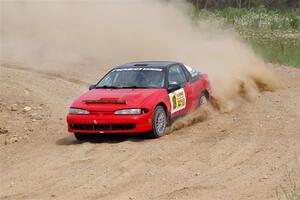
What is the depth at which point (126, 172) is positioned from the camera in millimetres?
10078

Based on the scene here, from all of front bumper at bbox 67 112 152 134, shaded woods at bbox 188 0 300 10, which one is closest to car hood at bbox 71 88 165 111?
front bumper at bbox 67 112 152 134

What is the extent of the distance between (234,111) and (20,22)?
15.7m

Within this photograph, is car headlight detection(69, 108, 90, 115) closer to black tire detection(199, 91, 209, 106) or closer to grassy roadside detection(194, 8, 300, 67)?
black tire detection(199, 91, 209, 106)

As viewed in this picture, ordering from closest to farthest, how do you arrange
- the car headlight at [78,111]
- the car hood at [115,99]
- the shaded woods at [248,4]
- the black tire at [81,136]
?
the car hood at [115,99], the car headlight at [78,111], the black tire at [81,136], the shaded woods at [248,4]

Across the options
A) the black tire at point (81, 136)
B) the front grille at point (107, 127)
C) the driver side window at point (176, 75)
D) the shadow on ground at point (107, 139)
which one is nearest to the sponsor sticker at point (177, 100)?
the driver side window at point (176, 75)

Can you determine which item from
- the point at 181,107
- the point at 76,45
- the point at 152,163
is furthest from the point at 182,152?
the point at 76,45

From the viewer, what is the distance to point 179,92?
13.8m

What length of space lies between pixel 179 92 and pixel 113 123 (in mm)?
2017

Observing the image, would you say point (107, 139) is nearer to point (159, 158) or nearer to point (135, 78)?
point (135, 78)

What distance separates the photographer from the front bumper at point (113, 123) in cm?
1230

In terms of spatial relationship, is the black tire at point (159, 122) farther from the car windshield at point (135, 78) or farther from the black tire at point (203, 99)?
Answer: the black tire at point (203, 99)

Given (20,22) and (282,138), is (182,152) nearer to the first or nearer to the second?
(282,138)

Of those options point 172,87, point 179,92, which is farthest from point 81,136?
point 179,92

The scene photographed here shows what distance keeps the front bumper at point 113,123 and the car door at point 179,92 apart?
3.77 ft
